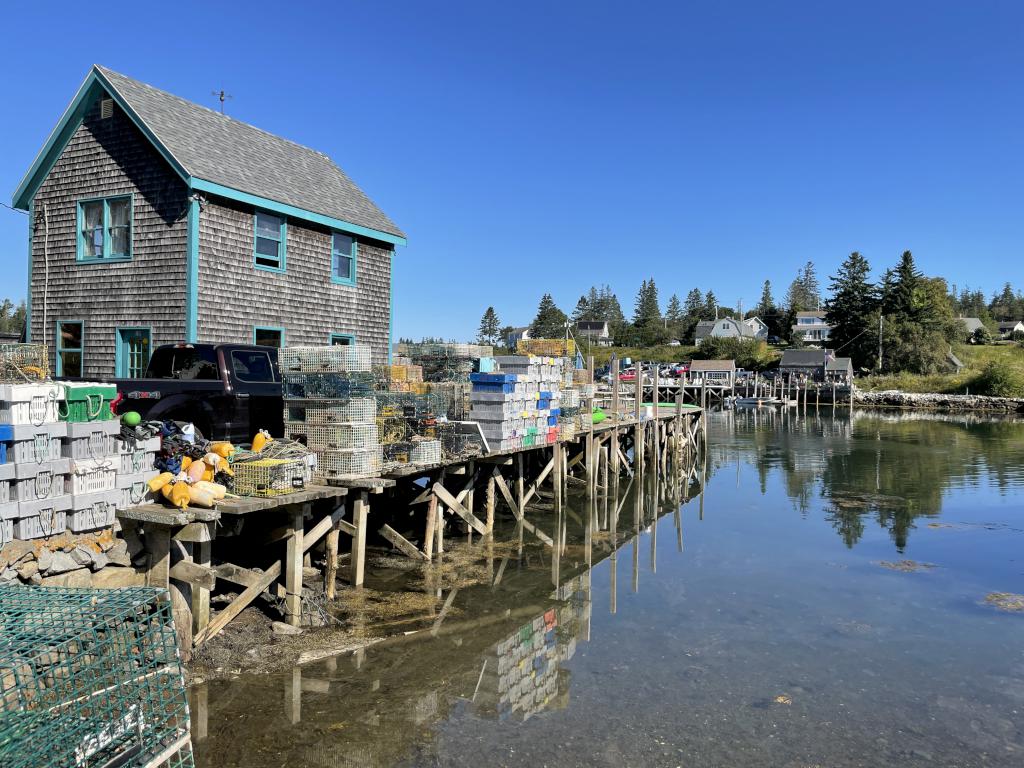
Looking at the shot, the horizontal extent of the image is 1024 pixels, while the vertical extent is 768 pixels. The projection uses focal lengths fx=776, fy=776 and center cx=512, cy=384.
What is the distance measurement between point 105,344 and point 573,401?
11.4 m

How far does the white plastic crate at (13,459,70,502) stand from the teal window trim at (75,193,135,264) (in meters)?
9.08

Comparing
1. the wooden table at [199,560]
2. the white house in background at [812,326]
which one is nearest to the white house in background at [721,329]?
the white house in background at [812,326]

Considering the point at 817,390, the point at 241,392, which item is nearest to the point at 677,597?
the point at 241,392

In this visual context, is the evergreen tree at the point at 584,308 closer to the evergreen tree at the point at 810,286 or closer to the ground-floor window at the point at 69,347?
the evergreen tree at the point at 810,286

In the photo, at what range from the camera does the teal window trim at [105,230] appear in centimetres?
1628

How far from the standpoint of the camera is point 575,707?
866 cm

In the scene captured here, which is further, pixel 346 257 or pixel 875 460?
pixel 875 460

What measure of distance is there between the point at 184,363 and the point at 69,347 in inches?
226

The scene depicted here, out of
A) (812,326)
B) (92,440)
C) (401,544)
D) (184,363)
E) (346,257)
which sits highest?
(812,326)

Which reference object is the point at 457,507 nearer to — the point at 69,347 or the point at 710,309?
the point at 69,347

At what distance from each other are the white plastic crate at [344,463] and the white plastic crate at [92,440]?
10.2 ft

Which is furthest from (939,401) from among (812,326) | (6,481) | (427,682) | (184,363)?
(6,481)

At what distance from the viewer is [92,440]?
29.2 ft

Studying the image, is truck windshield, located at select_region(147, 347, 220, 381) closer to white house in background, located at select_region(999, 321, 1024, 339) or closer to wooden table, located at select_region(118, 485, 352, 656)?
wooden table, located at select_region(118, 485, 352, 656)
